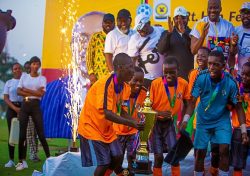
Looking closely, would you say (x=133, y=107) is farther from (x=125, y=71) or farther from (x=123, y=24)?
(x=123, y=24)

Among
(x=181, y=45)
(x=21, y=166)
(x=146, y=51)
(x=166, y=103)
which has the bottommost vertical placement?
(x=21, y=166)

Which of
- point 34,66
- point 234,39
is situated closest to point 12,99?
point 34,66

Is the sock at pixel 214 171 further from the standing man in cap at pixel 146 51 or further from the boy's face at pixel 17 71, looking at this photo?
the boy's face at pixel 17 71

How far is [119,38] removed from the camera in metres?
7.91

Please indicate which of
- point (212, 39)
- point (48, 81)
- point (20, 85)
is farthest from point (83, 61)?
point (212, 39)

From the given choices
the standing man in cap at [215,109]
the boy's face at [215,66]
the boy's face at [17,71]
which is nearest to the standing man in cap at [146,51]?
the standing man in cap at [215,109]

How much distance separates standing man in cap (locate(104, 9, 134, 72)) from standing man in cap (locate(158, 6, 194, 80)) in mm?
633

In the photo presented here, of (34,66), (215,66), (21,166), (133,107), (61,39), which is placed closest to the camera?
(215,66)

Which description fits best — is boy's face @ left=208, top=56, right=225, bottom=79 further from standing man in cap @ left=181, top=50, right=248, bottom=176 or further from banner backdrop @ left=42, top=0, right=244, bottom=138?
banner backdrop @ left=42, top=0, right=244, bottom=138

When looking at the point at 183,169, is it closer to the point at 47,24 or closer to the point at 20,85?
the point at 20,85

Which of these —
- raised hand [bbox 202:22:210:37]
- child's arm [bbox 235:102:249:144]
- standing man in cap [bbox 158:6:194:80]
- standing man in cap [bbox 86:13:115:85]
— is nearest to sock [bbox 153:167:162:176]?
child's arm [bbox 235:102:249:144]

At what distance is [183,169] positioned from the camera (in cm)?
708

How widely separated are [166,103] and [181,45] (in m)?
1.23

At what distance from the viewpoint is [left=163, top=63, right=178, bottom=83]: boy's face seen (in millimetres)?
6734
